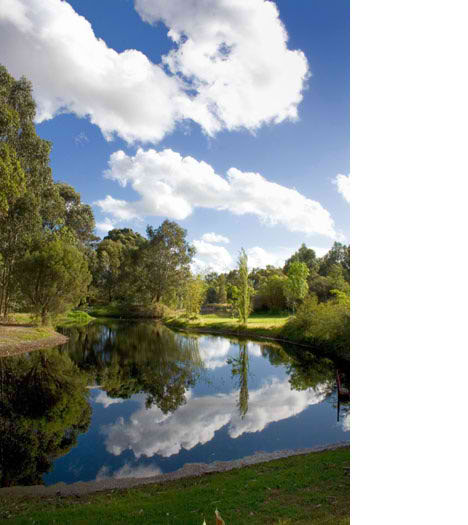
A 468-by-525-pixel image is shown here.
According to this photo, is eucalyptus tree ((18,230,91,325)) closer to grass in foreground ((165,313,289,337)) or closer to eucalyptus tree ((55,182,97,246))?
eucalyptus tree ((55,182,97,246))

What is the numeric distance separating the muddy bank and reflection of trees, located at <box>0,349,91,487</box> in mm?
225

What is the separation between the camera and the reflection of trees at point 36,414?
3.53 metres

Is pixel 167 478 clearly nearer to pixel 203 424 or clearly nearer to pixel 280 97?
pixel 203 424

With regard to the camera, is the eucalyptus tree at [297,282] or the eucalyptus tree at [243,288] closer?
the eucalyptus tree at [243,288]

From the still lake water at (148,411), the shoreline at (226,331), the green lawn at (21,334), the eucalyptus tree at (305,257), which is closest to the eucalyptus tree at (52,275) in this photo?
the green lawn at (21,334)

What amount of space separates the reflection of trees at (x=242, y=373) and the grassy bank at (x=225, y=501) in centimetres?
225

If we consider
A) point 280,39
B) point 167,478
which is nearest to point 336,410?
point 167,478

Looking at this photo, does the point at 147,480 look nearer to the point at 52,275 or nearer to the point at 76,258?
the point at 52,275

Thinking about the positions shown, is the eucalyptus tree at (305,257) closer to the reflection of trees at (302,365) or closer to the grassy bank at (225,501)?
the reflection of trees at (302,365)

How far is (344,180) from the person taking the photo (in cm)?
310

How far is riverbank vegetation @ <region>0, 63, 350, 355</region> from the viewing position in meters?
7.46

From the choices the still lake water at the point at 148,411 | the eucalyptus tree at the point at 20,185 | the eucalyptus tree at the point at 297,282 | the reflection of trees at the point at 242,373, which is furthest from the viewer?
the eucalyptus tree at the point at 297,282

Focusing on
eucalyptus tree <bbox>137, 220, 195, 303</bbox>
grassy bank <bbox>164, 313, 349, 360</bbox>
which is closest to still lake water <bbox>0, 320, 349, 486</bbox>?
grassy bank <bbox>164, 313, 349, 360</bbox>

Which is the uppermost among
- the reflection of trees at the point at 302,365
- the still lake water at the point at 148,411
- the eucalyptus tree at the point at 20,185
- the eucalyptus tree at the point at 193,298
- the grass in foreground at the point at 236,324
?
the eucalyptus tree at the point at 20,185
